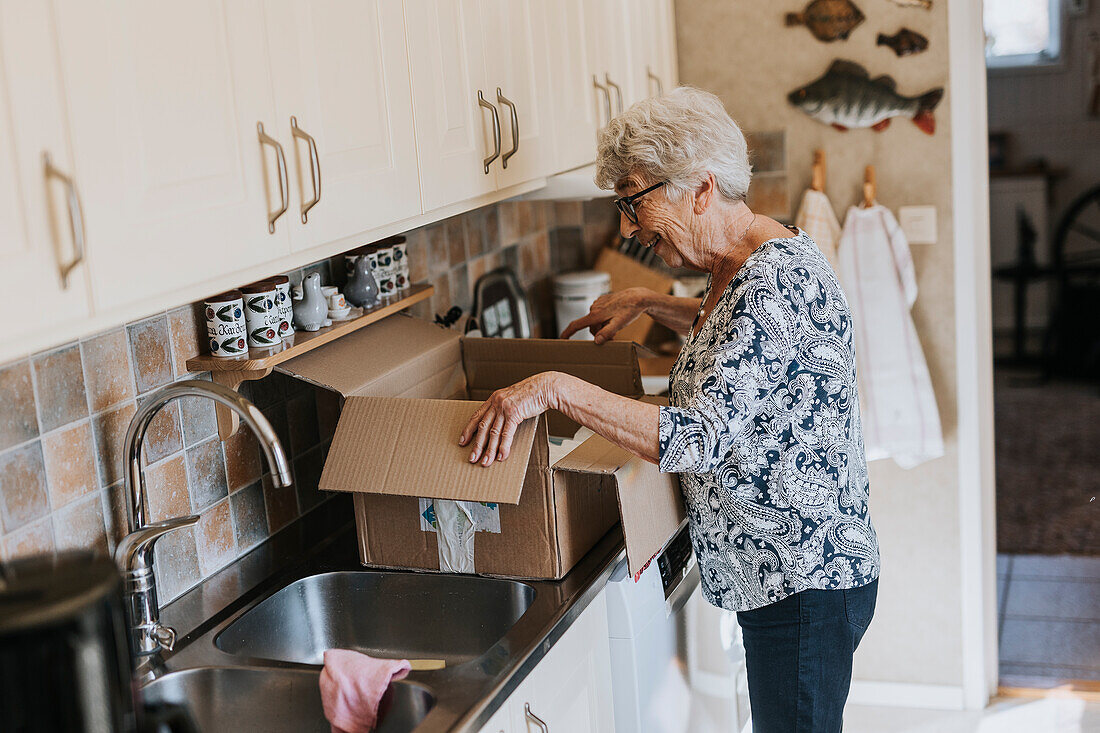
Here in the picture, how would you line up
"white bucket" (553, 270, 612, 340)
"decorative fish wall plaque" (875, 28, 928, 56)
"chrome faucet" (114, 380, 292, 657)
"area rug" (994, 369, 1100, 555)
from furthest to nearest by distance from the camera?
"area rug" (994, 369, 1100, 555) → "white bucket" (553, 270, 612, 340) → "decorative fish wall plaque" (875, 28, 928, 56) → "chrome faucet" (114, 380, 292, 657)

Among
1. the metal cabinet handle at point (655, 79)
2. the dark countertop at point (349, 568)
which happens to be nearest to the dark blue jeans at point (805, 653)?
the dark countertop at point (349, 568)

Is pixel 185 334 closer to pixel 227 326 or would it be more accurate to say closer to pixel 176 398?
pixel 227 326

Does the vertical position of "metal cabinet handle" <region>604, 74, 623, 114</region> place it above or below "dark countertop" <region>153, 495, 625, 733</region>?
above

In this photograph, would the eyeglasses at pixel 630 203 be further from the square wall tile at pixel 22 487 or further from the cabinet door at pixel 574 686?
the square wall tile at pixel 22 487

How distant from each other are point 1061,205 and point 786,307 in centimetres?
159

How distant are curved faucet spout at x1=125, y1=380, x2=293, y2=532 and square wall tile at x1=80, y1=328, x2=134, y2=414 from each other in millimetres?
41

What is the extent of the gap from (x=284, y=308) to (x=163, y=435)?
0.26 m

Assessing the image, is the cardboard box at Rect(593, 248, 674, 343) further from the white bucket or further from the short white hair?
the short white hair

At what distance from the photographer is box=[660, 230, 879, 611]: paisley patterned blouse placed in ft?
4.89

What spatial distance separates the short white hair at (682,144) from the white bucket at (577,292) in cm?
110

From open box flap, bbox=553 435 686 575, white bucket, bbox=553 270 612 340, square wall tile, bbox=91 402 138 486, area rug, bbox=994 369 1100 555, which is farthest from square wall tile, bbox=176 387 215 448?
area rug, bbox=994 369 1100 555

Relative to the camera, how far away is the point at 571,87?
2180mm

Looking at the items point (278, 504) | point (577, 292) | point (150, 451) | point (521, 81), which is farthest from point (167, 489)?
point (577, 292)

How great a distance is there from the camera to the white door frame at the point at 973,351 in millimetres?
2652
